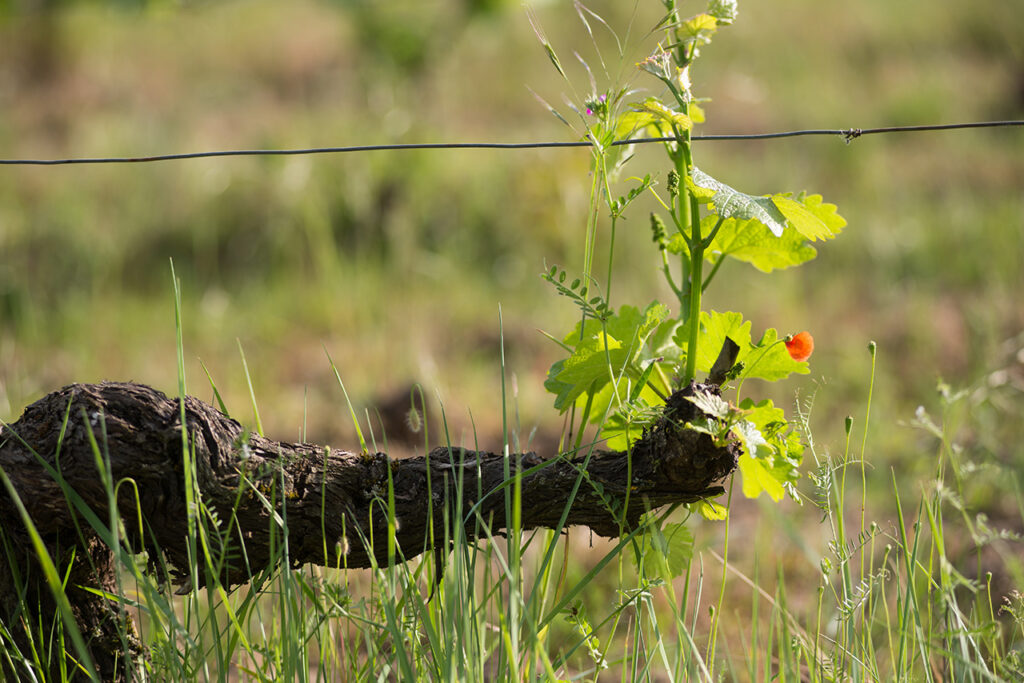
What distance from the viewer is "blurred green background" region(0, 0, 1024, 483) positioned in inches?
139

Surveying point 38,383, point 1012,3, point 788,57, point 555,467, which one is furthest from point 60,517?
point 1012,3

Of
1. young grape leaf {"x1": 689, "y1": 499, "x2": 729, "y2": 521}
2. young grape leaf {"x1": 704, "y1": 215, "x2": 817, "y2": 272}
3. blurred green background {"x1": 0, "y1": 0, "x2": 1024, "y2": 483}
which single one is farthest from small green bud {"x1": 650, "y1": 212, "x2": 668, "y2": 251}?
blurred green background {"x1": 0, "y1": 0, "x2": 1024, "y2": 483}

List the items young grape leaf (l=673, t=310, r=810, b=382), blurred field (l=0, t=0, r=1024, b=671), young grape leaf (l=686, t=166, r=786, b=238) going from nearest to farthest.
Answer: young grape leaf (l=686, t=166, r=786, b=238) < young grape leaf (l=673, t=310, r=810, b=382) < blurred field (l=0, t=0, r=1024, b=671)

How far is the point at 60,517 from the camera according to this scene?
4.00 ft

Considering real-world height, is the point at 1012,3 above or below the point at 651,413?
above

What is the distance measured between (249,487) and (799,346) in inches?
29.8

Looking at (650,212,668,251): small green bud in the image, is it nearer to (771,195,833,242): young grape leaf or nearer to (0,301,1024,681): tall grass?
(771,195,833,242): young grape leaf

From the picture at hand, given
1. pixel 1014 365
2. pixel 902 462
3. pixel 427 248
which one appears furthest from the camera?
pixel 427 248

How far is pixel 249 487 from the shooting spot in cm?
119

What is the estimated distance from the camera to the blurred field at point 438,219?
3467mm

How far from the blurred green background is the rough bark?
117 centimetres

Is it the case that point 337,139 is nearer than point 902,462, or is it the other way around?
point 902,462

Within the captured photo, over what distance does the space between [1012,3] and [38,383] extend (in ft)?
25.0

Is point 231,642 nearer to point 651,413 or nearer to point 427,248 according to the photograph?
point 651,413
